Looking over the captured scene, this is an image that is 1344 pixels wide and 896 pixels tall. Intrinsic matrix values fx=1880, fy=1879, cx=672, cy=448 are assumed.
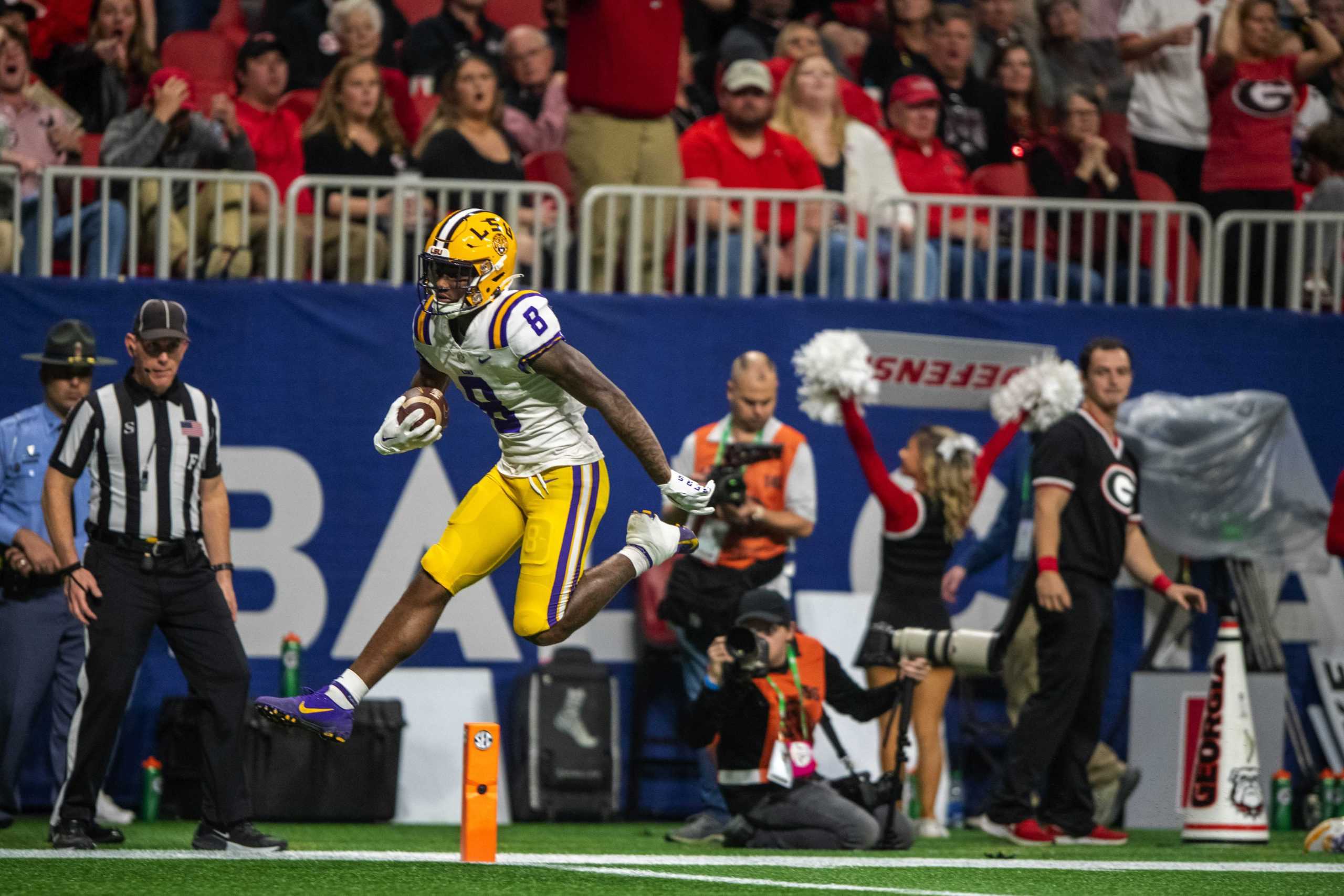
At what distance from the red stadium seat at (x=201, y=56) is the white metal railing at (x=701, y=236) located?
9.11ft

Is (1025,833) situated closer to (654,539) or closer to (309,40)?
(654,539)

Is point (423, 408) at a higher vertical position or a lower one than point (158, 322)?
lower

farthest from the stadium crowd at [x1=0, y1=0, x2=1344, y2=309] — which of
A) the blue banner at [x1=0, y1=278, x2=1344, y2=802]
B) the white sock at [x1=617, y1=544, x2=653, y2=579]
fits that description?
the white sock at [x1=617, y1=544, x2=653, y2=579]

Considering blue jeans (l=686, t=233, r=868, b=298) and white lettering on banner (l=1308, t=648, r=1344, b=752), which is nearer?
blue jeans (l=686, t=233, r=868, b=298)

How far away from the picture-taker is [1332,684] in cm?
1014

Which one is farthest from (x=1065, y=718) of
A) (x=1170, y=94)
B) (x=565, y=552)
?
(x=1170, y=94)

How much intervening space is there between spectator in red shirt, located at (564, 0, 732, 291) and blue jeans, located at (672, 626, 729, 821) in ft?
8.51

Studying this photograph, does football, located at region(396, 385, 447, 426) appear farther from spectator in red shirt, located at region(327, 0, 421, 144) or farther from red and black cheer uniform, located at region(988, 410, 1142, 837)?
spectator in red shirt, located at region(327, 0, 421, 144)

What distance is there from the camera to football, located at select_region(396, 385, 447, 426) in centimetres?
642

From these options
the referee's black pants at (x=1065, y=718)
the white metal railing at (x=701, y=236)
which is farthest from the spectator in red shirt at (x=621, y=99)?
the referee's black pants at (x=1065, y=718)

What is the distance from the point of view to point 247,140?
9836mm

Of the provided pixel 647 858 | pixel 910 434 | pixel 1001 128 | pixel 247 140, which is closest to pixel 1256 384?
pixel 910 434

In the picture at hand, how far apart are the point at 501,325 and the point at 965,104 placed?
21.7 ft

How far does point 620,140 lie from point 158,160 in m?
2.42
